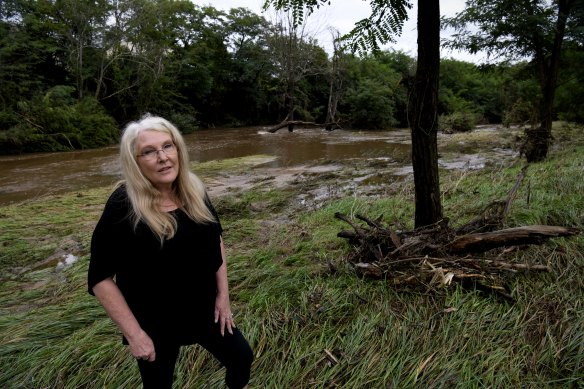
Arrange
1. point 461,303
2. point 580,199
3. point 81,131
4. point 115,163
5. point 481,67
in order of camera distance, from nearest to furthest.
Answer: point 461,303, point 580,199, point 481,67, point 115,163, point 81,131

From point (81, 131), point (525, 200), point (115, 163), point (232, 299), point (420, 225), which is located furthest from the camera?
point (81, 131)

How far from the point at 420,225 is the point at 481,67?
7761mm

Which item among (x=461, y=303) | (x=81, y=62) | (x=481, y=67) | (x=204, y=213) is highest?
(x=81, y=62)

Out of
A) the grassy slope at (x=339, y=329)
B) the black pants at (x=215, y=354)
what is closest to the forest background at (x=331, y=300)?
the grassy slope at (x=339, y=329)

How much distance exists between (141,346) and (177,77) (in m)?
27.5

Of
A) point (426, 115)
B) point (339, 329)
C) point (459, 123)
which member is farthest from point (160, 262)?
point (459, 123)

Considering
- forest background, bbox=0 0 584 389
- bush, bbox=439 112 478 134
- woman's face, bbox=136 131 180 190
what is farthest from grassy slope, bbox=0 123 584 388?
bush, bbox=439 112 478 134

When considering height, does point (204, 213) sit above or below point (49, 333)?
above

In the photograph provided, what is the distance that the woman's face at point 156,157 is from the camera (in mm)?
1462

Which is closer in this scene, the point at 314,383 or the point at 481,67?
the point at 314,383

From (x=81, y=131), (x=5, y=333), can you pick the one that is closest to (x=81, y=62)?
(x=81, y=131)

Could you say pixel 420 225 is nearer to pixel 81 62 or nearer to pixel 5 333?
pixel 5 333

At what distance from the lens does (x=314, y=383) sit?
1897 mm

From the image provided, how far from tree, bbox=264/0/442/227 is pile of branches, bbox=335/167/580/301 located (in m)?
0.40
